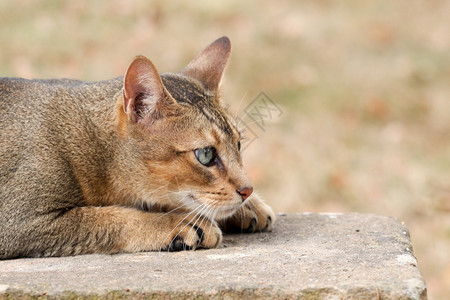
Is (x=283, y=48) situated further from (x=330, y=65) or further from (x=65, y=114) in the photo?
(x=65, y=114)

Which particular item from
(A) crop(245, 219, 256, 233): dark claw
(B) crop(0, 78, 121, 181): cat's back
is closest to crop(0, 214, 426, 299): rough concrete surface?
(A) crop(245, 219, 256, 233): dark claw

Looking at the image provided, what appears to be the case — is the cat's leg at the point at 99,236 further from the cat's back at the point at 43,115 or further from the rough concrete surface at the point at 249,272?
the cat's back at the point at 43,115

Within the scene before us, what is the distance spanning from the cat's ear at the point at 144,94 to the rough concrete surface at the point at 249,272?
2.38 feet

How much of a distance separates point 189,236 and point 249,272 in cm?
56

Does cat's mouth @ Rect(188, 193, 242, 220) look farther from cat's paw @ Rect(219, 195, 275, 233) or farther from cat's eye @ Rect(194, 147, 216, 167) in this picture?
cat's paw @ Rect(219, 195, 275, 233)

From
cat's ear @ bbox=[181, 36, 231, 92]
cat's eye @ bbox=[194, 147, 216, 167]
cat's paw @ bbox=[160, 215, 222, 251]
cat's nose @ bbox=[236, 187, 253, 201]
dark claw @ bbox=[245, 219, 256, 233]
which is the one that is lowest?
dark claw @ bbox=[245, 219, 256, 233]

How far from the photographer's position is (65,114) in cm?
367

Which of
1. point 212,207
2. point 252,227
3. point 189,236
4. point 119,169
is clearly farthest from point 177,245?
point 252,227

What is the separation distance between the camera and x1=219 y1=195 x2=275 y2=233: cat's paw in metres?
3.85

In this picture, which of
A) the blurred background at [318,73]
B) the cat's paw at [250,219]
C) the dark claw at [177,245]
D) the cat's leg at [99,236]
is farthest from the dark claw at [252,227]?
the blurred background at [318,73]

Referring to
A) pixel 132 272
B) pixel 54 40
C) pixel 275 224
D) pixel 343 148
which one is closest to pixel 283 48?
pixel 343 148

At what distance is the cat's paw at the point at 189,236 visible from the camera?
132 inches

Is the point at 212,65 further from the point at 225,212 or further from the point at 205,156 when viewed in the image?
the point at 225,212

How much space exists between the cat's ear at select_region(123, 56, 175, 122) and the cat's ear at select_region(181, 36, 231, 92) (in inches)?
20.9
